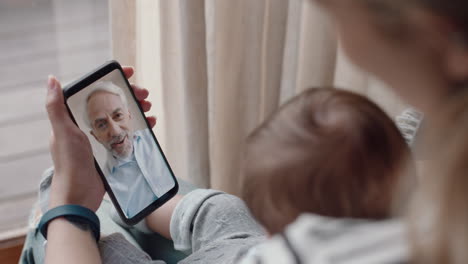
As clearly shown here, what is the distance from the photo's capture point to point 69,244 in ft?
2.69

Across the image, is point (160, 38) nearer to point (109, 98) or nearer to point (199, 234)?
point (109, 98)

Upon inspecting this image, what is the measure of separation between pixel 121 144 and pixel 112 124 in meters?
0.03

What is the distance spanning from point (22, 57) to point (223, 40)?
83 centimetres

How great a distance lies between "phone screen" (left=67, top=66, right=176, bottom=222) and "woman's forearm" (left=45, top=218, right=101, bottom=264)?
92mm

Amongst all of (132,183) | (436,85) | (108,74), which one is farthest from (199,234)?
(436,85)

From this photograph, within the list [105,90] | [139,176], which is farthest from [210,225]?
[105,90]

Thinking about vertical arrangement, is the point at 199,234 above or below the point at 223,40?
below

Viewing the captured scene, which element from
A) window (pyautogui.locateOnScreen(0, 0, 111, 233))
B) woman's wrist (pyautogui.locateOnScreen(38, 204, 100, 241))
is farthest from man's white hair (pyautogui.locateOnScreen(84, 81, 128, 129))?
window (pyautogui.locateOnScreen(0, 0, 111, 233))

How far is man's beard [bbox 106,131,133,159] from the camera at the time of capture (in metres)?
0.93

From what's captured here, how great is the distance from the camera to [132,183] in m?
0.94

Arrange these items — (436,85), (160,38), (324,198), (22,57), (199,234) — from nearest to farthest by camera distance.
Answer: (436,85), (324,198), (199,234), (160,38), (22,57)

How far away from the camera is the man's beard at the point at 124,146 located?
3.06 feet

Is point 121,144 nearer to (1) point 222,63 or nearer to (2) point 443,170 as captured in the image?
(1) point 222,63

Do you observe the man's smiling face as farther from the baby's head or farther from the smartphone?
the baby's head
